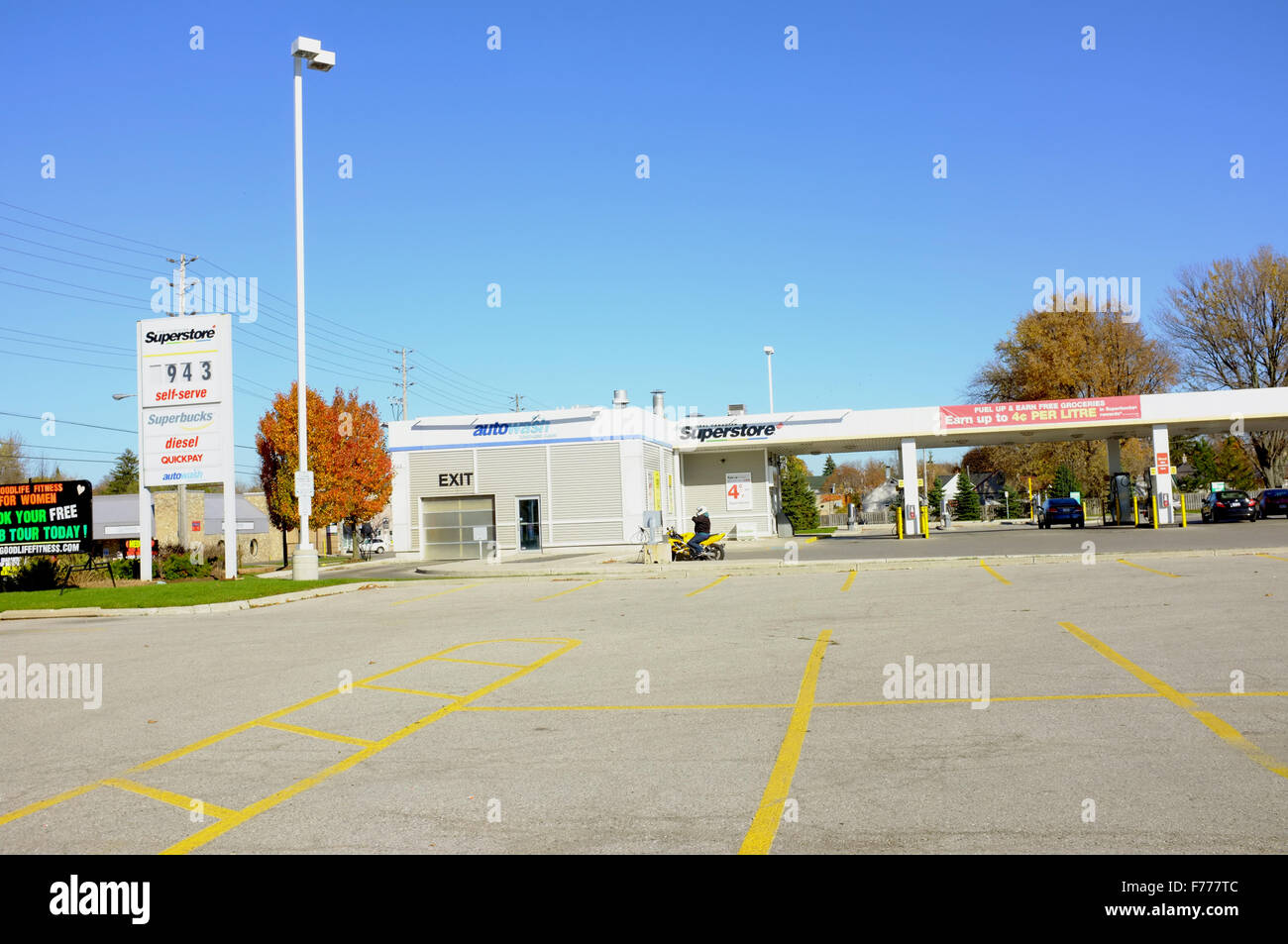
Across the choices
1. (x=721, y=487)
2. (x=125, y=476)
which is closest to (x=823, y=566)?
(x=721, y=487)

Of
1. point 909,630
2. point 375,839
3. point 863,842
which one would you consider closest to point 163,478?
point 909,630

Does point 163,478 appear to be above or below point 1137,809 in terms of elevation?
above

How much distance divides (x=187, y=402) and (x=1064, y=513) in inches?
1513

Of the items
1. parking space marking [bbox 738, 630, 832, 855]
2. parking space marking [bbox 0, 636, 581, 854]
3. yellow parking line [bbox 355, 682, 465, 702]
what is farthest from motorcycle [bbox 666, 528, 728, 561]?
yellow parking line [bbox 355, 682, 465, 702]

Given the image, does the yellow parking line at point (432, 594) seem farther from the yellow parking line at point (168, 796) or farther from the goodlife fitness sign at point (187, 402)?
the yellow parking line at point (168, 796)

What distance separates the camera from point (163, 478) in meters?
25.4

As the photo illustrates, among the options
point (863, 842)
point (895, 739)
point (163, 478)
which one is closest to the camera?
point (863, 842)

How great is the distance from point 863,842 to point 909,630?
7.71 metres

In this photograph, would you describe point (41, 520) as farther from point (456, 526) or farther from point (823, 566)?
point (823, 566)

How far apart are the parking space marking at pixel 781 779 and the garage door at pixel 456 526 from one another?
107 feet

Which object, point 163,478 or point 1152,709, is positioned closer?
point 1152,709

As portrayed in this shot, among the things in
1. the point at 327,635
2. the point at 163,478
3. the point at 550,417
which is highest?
the point at 550,417
